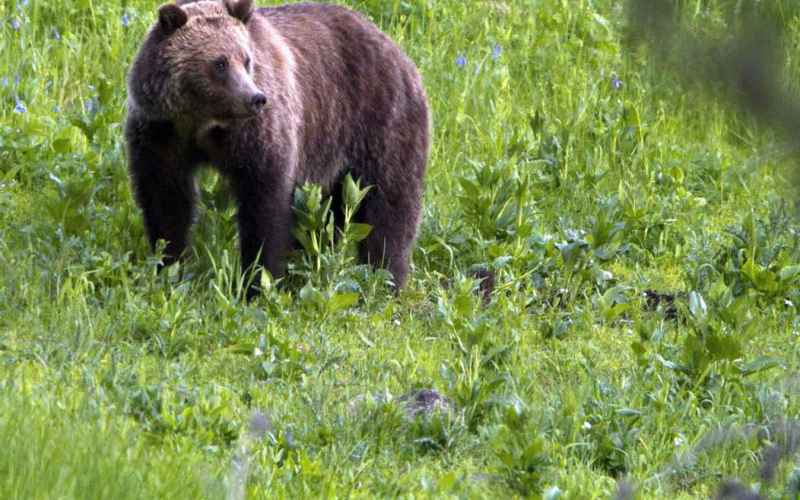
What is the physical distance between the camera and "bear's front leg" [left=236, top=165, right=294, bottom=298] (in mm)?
5770

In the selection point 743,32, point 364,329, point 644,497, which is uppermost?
point 743,32

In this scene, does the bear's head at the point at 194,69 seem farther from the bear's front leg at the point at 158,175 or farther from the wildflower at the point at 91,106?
the wildflower at the point at 91,106

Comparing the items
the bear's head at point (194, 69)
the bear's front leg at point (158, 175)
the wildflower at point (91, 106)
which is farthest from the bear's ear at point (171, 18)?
the wildflower at point (91, 106)

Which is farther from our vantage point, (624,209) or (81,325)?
(624,209)

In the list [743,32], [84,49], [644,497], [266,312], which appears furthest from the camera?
[84,49]

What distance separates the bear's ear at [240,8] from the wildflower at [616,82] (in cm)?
355

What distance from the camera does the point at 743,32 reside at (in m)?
1.73

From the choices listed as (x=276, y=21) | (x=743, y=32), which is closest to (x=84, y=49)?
(x=276, y=21)

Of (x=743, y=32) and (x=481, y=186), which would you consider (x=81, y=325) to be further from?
(x=743, y=32)

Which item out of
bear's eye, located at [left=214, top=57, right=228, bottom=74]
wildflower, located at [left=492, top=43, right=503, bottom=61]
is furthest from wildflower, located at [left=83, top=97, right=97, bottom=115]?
wildflower, located at [left=492, top=43, right=503, bottom=61]

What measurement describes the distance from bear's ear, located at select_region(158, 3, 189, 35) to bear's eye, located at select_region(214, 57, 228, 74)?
0.25 m

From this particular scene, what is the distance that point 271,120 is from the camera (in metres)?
5.82

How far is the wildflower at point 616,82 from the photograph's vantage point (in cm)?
868

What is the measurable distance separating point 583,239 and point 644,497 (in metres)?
2.72
